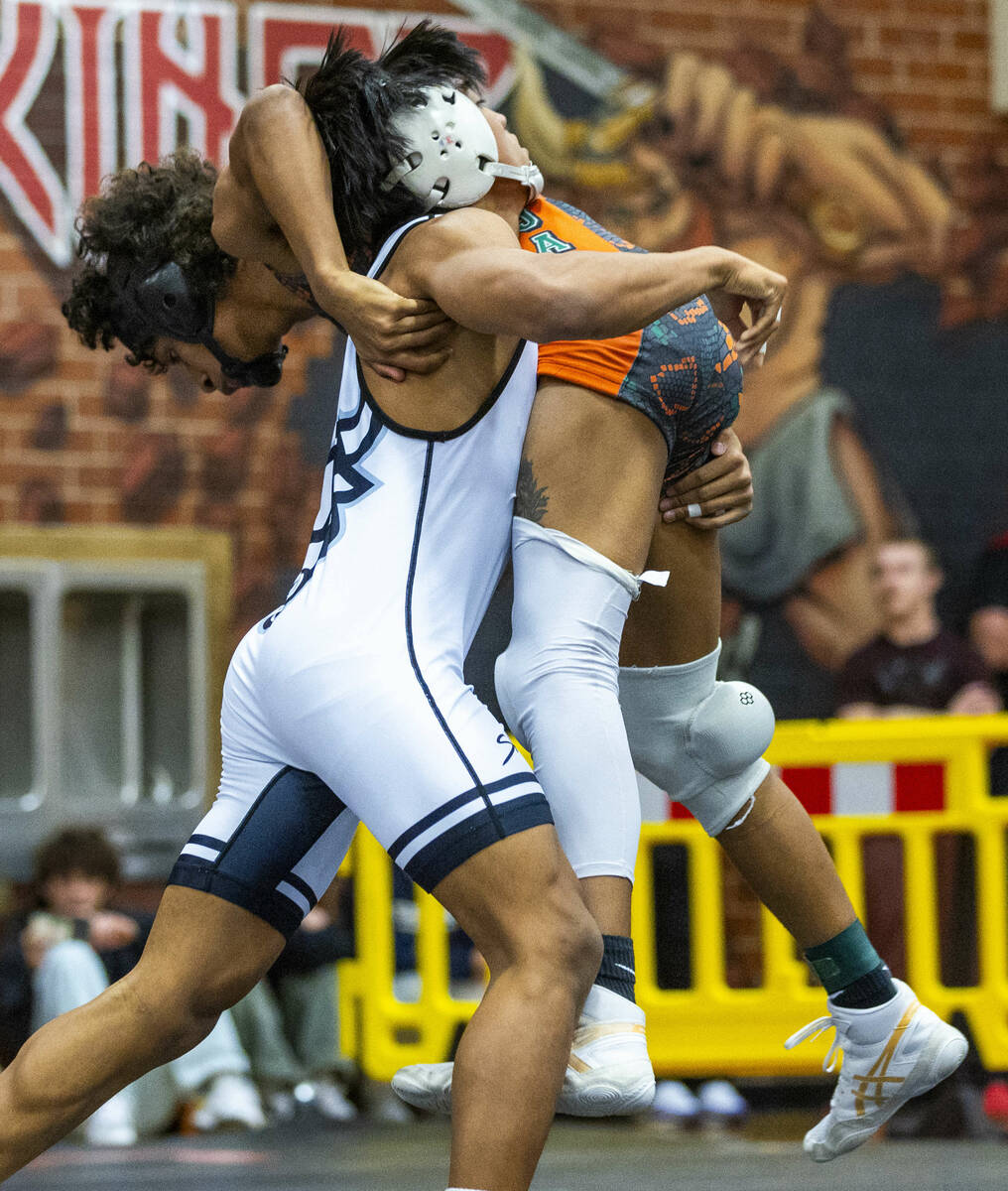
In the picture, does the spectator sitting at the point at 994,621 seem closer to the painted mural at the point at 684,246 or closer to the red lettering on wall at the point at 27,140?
the painted mural at the point at 684,246

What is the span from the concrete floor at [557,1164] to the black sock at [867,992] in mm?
904

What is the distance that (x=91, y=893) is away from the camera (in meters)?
5.08

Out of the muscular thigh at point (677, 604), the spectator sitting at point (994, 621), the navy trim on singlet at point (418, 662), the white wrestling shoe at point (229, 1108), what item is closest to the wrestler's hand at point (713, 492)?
the muscular thigh at point (677, 604)

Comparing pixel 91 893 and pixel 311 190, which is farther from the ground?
pixel 311 190

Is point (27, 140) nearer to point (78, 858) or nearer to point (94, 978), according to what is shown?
point (78, 858)

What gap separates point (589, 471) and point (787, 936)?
2636 mm

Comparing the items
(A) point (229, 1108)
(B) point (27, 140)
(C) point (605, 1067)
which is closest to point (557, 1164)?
(A) point (229, 1108)

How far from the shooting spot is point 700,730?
2453mm

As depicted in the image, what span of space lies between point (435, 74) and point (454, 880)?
3.05 feet

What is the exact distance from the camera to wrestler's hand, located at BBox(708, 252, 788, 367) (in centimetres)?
208

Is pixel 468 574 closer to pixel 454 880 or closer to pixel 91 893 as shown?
pixel 454 880

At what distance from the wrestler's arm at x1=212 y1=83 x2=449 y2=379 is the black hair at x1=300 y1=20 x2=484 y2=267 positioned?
0.08 feet

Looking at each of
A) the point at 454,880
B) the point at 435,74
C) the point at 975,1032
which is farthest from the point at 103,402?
the point at 454,880

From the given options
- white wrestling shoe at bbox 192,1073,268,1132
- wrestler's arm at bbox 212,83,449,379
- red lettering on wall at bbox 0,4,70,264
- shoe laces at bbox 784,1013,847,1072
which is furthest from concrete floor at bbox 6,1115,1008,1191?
red lettering on wall at bbox 0,4,70,264
